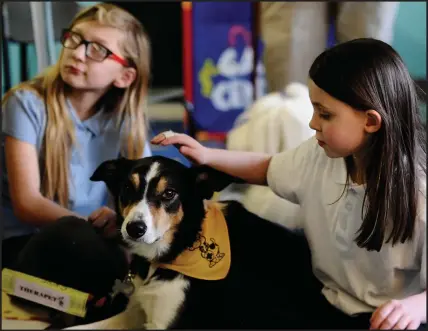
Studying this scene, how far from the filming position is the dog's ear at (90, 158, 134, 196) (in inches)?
24.8

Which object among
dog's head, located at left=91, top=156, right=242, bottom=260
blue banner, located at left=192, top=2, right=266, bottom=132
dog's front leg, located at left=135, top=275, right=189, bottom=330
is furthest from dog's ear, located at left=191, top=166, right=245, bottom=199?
blue banner, located at left=192, top=2, right=266, bottom=132

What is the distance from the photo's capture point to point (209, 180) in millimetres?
637

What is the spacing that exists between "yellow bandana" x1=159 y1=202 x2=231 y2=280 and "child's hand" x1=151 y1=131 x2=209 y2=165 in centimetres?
8

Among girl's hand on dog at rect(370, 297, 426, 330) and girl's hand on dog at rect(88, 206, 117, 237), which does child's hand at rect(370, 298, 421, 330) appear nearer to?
girl's hand on dog at rect(370, 297, 426, 330)

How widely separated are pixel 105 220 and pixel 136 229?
0.10 meters

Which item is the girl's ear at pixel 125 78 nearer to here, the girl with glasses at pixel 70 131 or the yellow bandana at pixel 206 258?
the girl with glasses at pixel 70 131

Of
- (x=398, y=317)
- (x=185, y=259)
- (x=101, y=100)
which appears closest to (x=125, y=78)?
(x=101, y=100)

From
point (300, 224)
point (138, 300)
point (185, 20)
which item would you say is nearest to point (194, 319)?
point (138, 300)

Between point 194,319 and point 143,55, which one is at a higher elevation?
point 143,55

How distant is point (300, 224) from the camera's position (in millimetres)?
683

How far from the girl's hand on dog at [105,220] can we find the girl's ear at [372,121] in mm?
295

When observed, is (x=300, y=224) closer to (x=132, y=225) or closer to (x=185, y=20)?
(x=132, y=225)

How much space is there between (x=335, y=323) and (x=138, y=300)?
22 cm

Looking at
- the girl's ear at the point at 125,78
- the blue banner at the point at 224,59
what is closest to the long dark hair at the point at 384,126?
the girl's ear at the point at 125,78
